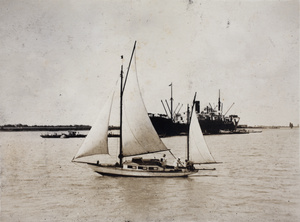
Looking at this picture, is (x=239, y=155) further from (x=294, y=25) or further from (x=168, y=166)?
(x=294, y=25)

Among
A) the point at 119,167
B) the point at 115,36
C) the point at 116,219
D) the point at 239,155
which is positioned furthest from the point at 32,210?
the point at 239,155

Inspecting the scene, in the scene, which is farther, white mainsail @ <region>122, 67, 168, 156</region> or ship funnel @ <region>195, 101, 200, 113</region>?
white mainsail @ <region>122, 67, 168, 156</region>

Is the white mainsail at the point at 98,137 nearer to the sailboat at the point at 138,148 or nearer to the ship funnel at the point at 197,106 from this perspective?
the sailboat at the point at 138,148

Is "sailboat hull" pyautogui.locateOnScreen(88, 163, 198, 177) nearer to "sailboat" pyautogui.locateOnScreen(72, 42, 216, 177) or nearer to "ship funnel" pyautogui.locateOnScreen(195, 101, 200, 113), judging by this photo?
"sailboat" pyautogui.locateOnScreen(72, 42, 216, 177)

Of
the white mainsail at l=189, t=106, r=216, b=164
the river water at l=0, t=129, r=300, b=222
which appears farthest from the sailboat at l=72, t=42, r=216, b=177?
the river water at l=0, t=129, r=300, b=222

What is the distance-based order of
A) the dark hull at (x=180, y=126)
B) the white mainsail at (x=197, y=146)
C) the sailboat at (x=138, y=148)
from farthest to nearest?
the dark hull at (x=180, y=126), the white mainsail at (x=197, y=146), the sailboat at (x=138, y=148)

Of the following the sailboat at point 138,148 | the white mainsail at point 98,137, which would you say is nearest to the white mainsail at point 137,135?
the sailboat at point 138,148
